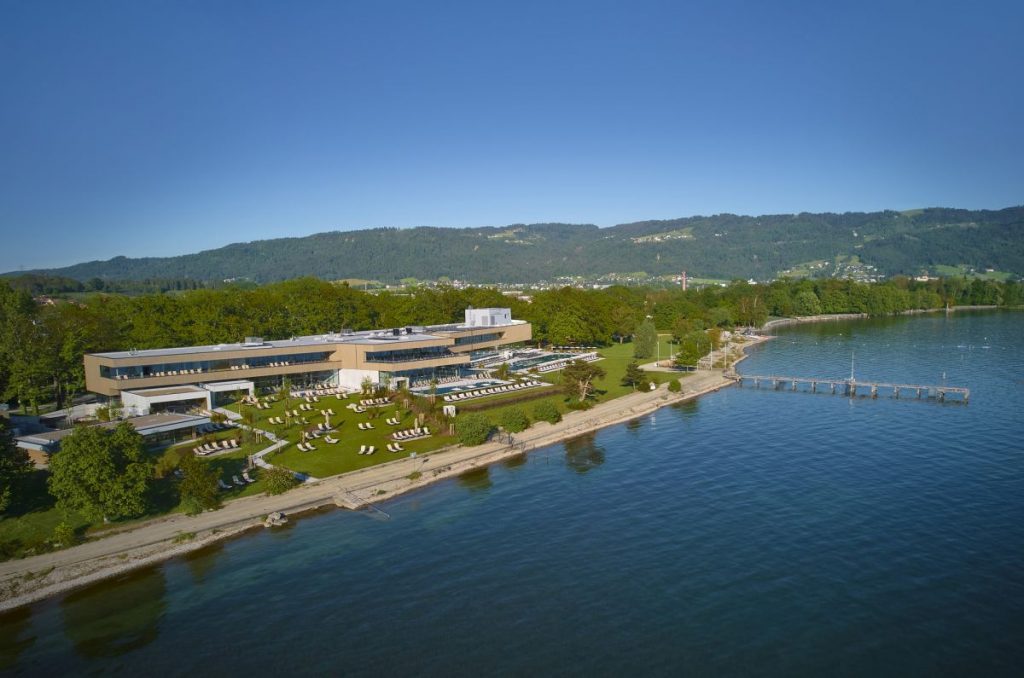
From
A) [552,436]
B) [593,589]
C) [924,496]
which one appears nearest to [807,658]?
[593,589]

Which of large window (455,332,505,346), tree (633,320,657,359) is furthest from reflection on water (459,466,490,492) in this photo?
tree (633,320,657,359)

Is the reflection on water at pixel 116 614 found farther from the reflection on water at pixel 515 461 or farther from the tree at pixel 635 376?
the tree at pixel 635 376

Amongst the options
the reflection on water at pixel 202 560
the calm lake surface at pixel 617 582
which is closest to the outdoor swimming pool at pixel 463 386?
the calm lake surface at pixel 617 582

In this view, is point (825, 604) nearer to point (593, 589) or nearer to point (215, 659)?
point (593, 589)

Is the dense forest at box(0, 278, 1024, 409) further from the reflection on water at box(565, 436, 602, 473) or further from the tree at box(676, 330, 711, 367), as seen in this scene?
the reflection on water at box(565, 436, 602, 473)

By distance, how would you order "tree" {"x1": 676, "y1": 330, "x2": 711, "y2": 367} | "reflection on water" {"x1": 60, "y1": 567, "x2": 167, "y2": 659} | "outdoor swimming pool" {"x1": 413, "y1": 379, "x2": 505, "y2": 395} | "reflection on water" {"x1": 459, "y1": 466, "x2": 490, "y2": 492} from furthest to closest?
"tree" {"x1": 676, "y1": 330, "x2": 711, "y2": 367} → "outdoor swimming pool" {"x1": 413, "y1": 379, "x2": 505, "y2": 395} → "reflection on water" {"x1": 459, "y1": 466, "x2": 490, "y2": 492} → "reflection on water" {"x1": 60, "y1": 567, "x2": 167, "y2": 659}

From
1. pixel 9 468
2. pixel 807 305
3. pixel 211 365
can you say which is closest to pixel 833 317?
pixel 807 305
